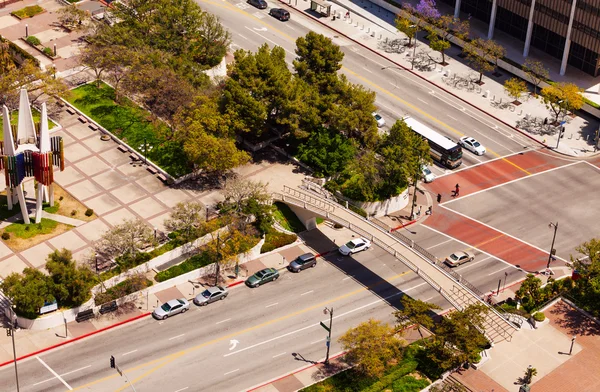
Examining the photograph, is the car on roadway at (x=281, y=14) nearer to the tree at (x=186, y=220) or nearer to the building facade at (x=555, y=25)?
the building facade at (x=555, y=25)

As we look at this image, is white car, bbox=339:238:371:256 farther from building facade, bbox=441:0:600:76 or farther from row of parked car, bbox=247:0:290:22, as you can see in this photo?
row of parked car, bbox=247:0:290:22

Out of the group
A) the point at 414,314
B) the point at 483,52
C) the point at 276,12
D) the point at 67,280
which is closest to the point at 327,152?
the point at 414,314

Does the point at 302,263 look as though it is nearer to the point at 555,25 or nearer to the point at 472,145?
the point at 472,145

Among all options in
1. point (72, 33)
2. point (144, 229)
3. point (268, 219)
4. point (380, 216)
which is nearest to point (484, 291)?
point (380, 216)

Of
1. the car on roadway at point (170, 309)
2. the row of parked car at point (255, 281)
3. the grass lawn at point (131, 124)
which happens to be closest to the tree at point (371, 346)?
the row of parked car at point (255, 281)

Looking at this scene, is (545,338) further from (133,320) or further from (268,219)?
(133,320)

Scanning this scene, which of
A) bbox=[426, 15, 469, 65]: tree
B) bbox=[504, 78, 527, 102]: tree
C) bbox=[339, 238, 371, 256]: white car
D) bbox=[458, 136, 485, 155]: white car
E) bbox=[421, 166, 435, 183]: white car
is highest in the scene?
bbox=[426, 15, 469, 65]: tree

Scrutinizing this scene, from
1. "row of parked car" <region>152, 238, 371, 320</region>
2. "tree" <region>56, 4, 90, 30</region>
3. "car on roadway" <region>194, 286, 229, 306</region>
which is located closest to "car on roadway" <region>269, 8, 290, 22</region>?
"tree" <region>56, 4, 90, 30</region>
